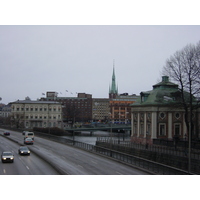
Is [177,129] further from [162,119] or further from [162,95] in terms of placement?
[162,95]

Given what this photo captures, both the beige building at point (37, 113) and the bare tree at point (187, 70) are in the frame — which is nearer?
the bare tree at point (187, 70)

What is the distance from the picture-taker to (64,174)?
96.3 feet

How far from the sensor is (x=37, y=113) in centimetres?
13838

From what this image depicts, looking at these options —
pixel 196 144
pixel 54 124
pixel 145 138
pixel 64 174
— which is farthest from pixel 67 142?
pixel 54 124

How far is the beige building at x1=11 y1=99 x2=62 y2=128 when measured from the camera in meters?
137

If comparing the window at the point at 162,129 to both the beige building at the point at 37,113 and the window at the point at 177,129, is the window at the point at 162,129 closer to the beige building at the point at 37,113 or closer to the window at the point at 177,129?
the window at the point at 177,129

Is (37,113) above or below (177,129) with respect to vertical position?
above

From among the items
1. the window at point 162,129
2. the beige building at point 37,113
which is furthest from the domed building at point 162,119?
the beige building at point 37,113

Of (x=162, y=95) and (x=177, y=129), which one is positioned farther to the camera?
(x=162, y=95)

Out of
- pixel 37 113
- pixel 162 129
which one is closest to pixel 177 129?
pixel 162 129

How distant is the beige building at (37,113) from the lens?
448ft

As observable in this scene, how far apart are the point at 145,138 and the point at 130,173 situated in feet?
121

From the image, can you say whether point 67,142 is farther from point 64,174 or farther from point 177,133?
point 64,174

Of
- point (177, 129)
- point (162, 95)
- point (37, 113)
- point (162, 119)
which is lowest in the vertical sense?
point (177, 129)
